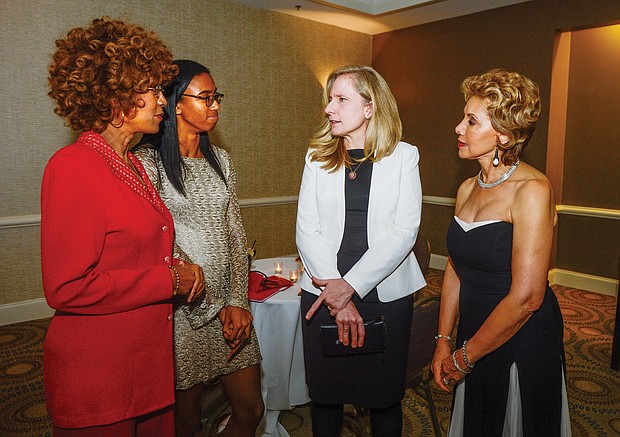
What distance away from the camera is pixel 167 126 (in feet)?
6.54

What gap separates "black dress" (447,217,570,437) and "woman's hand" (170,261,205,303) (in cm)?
92

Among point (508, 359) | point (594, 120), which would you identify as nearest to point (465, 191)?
point (508, 359)

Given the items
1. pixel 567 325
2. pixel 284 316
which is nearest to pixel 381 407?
pixel 284 316

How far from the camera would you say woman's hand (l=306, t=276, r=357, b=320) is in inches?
78.1

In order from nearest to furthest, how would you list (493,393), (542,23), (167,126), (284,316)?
(493,393)
(167,126)
(284,316)
(542,23)

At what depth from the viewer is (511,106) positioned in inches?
67.6

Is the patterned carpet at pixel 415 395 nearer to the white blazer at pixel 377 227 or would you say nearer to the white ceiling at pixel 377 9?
the white blazer at pixel 377 227

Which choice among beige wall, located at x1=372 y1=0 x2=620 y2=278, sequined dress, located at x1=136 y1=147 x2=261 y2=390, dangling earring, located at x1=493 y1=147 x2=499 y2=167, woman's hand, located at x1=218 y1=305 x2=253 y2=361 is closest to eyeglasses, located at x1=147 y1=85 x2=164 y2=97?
sequined dress, located at x1=136 y1=147 x2=261 y2=390

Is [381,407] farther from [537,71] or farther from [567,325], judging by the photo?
[537,71]

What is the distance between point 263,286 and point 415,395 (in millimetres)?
1359

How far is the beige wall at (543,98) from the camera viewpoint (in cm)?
539

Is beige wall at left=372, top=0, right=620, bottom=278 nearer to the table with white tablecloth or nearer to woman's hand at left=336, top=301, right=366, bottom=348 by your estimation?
the table with white tablecloth

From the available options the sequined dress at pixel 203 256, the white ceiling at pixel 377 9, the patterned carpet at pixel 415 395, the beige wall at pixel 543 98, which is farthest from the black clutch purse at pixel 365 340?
the white ceiling at pixel 377 9

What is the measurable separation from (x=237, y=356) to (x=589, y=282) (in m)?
4.93
